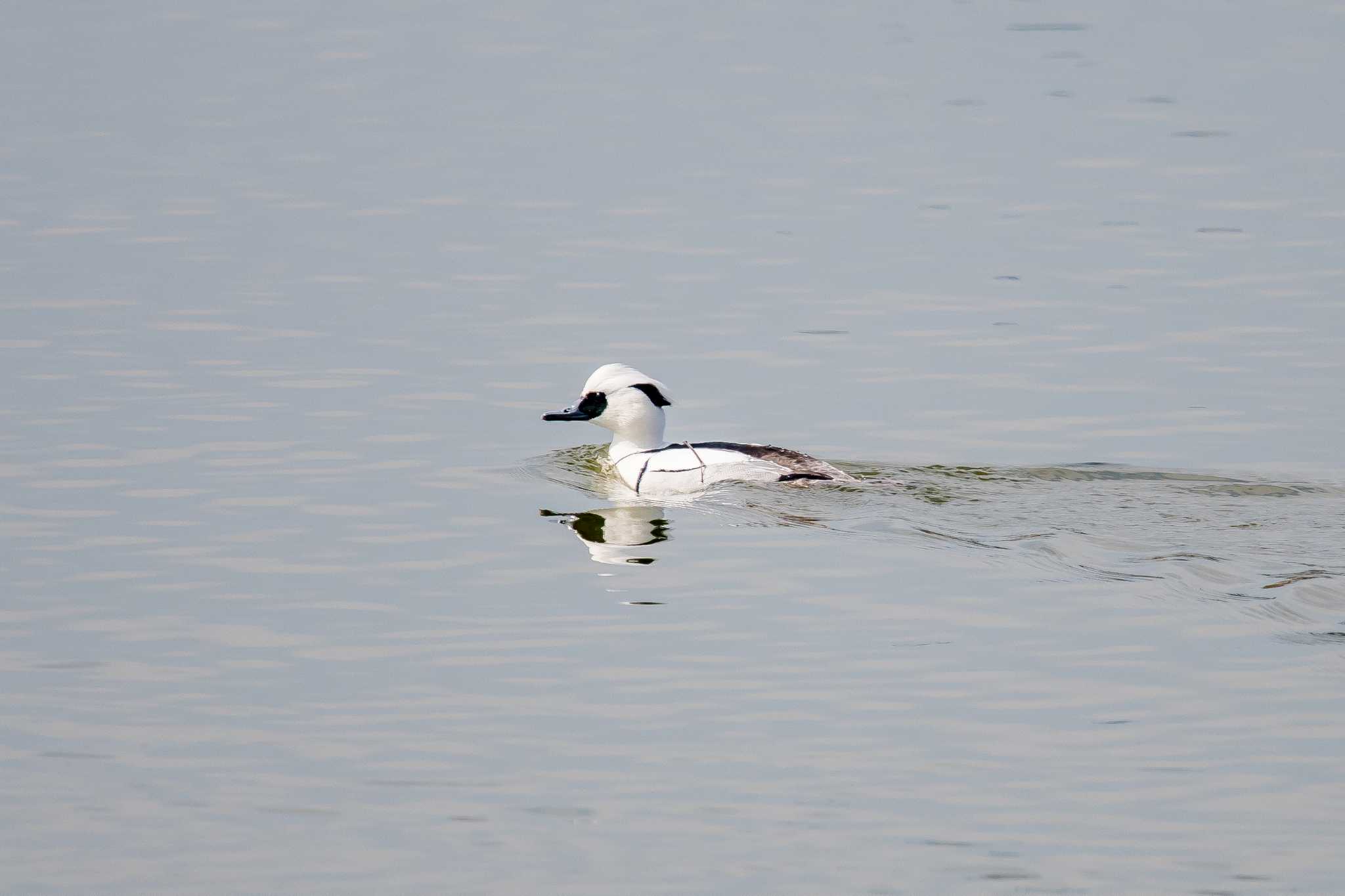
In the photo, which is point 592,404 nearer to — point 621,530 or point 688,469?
point 688,469

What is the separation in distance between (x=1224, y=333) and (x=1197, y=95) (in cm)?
1176

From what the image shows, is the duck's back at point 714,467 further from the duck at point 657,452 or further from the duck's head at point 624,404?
the duck's head at point 624,404

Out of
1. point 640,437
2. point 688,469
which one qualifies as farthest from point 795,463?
point 640,437

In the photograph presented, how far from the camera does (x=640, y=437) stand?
14.8m

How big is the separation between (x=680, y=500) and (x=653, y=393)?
1187 mm

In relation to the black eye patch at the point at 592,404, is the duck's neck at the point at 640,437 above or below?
below

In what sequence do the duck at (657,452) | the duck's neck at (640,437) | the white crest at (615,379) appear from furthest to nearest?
the duck's neck at (640,437), the white crest at (615,379), the duck at (657,452)

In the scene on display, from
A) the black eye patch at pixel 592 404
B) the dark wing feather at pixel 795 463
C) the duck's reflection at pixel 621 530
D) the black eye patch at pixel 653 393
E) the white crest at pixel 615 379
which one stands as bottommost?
the duck's reflection at pixel 621 530

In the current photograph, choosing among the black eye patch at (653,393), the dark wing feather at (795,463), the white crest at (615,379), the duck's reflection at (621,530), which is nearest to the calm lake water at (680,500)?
the duck's reflection at (621,530)

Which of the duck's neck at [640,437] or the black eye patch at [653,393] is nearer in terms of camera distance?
the black eye patch at [653,393]

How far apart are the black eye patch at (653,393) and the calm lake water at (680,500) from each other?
0.75 meters

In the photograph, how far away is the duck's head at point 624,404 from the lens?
14578 mm

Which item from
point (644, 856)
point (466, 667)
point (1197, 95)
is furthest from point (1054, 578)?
point (1197, 95)

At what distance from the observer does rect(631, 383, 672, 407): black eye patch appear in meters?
14.6
